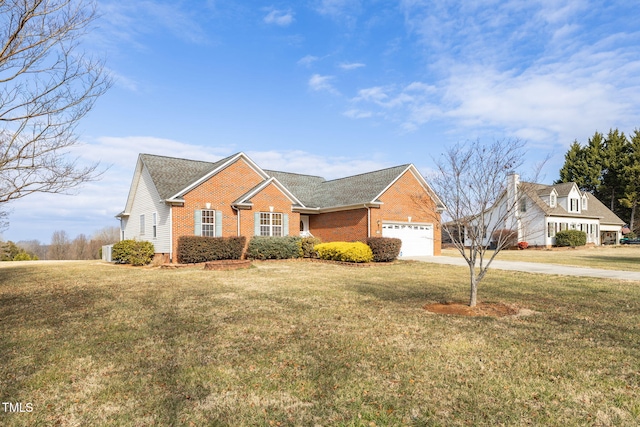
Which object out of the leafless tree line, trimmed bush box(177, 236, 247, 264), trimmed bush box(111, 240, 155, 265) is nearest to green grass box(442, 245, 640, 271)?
trimmed bush box(177, 236, 247, 264)

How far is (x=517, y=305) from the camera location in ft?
29.7

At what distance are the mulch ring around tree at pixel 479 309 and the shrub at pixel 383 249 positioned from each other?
10.9 metres

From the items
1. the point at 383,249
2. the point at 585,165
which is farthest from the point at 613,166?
the point at 383,249

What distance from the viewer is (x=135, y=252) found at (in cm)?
2042

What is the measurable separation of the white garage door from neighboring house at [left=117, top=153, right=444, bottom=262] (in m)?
0.07

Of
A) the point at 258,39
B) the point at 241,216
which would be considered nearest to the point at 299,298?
the point at 258,39

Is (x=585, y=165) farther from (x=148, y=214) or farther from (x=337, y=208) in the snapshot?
(x=148, y=214)

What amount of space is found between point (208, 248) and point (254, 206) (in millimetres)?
3877

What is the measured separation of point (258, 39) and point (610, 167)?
5942 centimetres

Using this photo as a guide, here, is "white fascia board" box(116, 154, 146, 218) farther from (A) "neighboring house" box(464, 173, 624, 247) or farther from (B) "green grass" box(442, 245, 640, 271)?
(A) "neighboring house" box(464, 173, 624, 247)

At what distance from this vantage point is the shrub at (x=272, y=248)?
21234mm

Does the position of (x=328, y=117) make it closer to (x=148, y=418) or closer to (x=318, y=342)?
(x=318, y=342)

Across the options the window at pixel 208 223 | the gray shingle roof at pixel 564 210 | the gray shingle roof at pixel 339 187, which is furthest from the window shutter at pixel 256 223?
the gray shingle roof at pixel 564 210

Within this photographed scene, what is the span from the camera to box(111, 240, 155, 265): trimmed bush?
20.4 m
